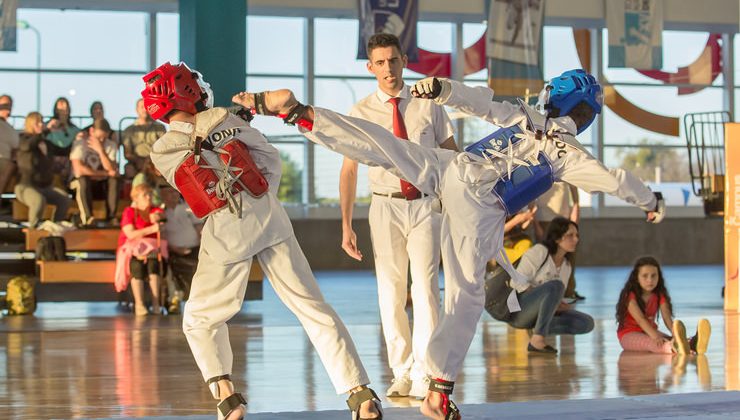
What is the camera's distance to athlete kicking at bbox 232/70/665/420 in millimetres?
4465

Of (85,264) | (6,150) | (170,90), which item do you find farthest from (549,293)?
(6,150)

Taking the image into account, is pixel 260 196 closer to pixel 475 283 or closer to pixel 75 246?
pixel 475 283

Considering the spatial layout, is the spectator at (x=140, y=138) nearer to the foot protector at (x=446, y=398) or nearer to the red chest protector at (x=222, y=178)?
the red chest protector at (x=222, y=178)

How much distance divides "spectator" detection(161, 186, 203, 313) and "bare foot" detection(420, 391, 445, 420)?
20.4 ft

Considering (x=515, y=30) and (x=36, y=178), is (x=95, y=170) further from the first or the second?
(x=515, y=30)

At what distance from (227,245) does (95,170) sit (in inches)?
301

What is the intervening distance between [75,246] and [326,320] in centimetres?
727

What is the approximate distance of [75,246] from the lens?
11242 millimetres

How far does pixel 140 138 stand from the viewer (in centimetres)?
1209

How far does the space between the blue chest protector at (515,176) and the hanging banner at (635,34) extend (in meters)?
14.2

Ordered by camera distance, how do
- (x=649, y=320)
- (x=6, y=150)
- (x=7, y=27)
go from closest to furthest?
1. (x=649, y=320)
2. (x=6, y=150)
3. (x=7, y=27)

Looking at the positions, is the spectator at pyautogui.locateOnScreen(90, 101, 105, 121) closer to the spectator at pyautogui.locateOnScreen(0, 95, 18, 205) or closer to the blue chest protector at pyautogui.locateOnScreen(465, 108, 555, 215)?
the spectator at pyautogui.locateOnScreen(0, 95, 18, 205)

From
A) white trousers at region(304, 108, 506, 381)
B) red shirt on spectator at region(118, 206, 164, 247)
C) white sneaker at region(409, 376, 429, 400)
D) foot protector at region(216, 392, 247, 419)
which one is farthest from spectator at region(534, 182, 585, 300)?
foot protector at region(216, 392, 247, 419)

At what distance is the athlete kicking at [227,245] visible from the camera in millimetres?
4426
